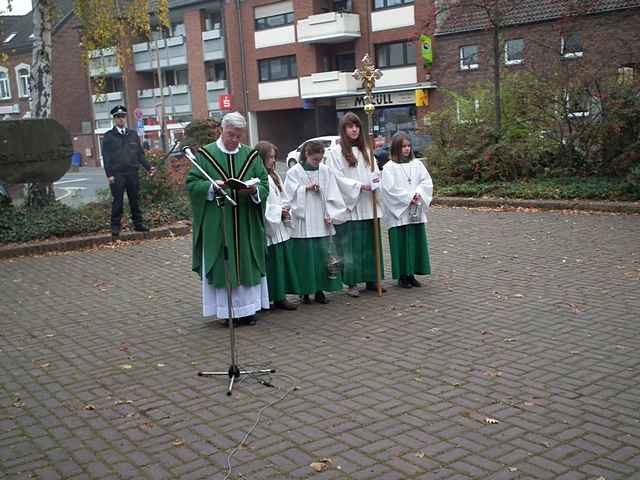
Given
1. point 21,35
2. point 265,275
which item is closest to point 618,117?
point 265,275

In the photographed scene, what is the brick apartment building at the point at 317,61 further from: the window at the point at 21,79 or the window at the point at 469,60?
the window at the point at 21,79

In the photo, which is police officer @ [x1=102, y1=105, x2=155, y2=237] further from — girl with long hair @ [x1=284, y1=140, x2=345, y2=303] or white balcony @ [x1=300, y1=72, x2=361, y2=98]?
white balcony @ [x1=300, y1=72, x2=361, y2=98]

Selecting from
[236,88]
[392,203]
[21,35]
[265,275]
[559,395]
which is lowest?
[559,395]

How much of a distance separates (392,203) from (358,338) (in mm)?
2266

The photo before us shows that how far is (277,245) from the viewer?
26.6ft

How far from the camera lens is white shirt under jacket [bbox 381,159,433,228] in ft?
28.7

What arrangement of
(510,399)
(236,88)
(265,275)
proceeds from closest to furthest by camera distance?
(510,399) < (265,275) < (236,88)

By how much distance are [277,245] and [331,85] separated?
34.7 metres

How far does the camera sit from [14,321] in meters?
8.15

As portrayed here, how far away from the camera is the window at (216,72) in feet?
161

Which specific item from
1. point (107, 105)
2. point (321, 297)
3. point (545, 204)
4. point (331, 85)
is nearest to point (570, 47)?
point (545, 204)

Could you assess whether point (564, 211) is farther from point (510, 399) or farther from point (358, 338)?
point (510, 399)

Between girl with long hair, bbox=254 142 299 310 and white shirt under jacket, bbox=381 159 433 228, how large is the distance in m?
1.26

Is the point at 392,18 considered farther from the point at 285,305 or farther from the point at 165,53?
the point at 285,305
